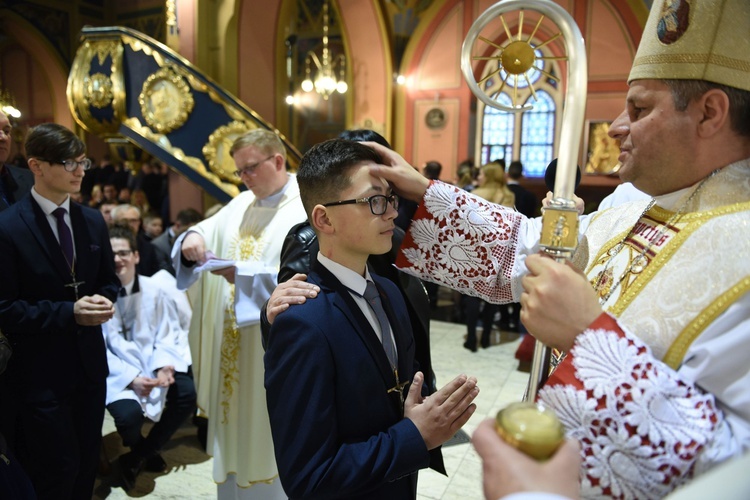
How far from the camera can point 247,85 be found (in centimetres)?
634

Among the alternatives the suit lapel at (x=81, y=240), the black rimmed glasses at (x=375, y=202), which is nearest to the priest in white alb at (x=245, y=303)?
the suit lapel at (x=81, y=240)

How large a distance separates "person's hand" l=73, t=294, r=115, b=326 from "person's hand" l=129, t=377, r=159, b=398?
3.10 feet

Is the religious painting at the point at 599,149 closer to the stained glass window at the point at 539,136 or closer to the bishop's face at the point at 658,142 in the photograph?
the stained glass window at the point at 539,136

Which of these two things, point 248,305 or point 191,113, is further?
point 191,113

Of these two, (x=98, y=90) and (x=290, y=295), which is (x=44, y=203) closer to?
(x=290, y=295)

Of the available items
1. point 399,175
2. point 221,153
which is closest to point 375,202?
point 399,175

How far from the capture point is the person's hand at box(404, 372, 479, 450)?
1.26 m

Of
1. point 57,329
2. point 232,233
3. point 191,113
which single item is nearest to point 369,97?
point 191,113

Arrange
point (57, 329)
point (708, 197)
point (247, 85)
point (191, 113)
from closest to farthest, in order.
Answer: point (708, 197), point (57, 329), point (191, 113), point (247, 85)

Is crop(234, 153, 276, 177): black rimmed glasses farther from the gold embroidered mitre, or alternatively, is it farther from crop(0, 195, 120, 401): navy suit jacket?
the gold embroidered mitre

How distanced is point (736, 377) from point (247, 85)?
6.24m

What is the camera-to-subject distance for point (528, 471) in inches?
28.2

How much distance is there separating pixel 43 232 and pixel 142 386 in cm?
120

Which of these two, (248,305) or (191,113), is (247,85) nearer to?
(191,113)
